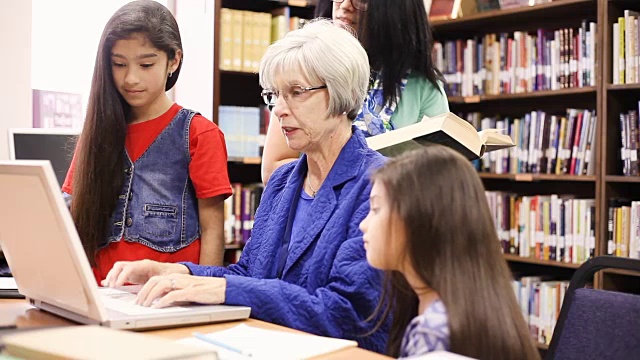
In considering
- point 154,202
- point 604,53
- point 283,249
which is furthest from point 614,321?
point 604,53

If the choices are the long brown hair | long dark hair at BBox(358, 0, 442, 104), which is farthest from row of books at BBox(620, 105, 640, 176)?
the long brown hair

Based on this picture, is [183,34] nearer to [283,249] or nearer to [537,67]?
[537,67]

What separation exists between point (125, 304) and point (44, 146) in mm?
1471

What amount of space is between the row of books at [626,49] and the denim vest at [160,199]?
224 cm

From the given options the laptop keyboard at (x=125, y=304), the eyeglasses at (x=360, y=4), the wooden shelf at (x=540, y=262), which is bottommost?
the wooden shelf at (x=540, y=262)

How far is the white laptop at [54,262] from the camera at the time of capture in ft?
4.09

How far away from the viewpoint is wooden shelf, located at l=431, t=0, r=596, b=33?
3.79 meters

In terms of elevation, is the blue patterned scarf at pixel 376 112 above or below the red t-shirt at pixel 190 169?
above

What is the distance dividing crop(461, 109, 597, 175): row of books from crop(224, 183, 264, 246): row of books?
49.3 inches

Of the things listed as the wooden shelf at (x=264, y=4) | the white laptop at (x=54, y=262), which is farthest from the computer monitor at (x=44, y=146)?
the wooden shelf at (x=264, y=4)

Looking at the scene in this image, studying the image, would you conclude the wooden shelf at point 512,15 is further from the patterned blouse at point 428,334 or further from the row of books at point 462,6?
the patterned blouse at point 428,334

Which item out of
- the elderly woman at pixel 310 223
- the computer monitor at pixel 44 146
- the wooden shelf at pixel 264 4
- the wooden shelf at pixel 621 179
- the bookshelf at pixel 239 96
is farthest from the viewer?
the wooden shelf at pixel 264 4

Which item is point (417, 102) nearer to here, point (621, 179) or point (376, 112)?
point (376, 112)

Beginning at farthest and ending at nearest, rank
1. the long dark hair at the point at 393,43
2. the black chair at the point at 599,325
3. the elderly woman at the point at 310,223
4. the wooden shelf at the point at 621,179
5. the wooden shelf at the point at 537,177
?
the wooden shelf at the point at 537,177 < the wooden shelf at the point at 621,179 < the long dark hair at the point at 393,43 < the elderly woman at the point at 310,223 < the black chair at the point at 599,325
